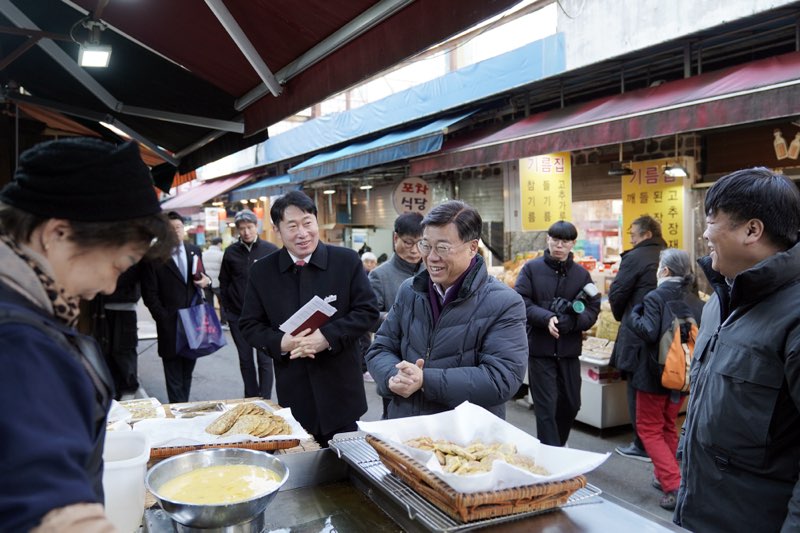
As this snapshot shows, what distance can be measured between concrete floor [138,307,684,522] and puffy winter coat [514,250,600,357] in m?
1.19

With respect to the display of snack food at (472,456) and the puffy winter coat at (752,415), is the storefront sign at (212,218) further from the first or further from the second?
the puffy winter coat at (752,415)

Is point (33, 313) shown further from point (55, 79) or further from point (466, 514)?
point (55, 79)

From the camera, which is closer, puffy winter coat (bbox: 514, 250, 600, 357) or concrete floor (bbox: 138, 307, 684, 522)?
concrete floor (bbox: 138, 307, 684, 522)

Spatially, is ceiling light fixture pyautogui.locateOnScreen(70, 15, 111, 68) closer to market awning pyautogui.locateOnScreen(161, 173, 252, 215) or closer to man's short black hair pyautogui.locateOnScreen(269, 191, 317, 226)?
man's short black hair pyautogui.locateOnScreen(269, 191, 317, 226)

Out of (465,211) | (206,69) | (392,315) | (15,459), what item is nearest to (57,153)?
(15,459)

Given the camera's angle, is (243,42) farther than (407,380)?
Yes

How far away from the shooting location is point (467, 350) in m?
2.67

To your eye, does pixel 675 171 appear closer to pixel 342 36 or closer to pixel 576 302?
pixel 576 302

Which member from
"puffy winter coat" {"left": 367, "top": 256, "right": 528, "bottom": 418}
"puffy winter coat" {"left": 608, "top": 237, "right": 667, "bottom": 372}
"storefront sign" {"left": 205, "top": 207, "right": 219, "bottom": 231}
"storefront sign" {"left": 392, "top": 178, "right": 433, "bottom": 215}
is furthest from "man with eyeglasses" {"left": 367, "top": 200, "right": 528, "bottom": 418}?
"storefront sign" {"left": 205, "top": 207, "right": 219, "bottom": 231}

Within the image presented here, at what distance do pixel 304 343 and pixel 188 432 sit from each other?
844 mm

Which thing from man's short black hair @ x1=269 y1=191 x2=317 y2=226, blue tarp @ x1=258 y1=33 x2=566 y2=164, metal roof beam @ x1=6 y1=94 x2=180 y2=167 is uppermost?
blue tarp @ x1=258 y1=33 x2=566 y2=164

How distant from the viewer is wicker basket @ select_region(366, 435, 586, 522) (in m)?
1.60

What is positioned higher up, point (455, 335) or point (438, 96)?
point (438, 96)

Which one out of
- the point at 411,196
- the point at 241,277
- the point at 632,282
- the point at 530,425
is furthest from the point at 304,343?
the point at 411,196
